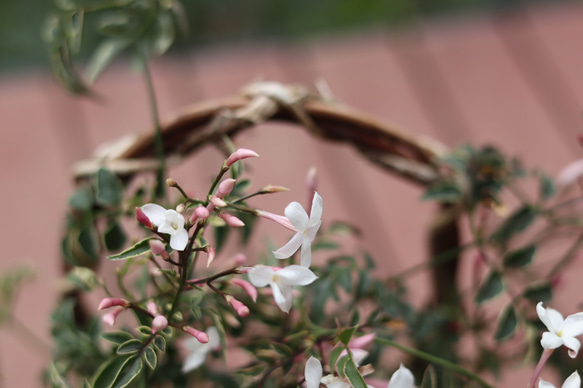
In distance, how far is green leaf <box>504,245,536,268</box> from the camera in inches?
20.4

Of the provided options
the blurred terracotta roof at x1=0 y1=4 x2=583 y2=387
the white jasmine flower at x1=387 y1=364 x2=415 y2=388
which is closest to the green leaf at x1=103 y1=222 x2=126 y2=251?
the white jasmine flower at x1=387 y1=364 x2=415 y2=388

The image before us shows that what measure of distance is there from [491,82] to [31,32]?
45.3 inches

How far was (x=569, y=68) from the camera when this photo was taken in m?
1.27

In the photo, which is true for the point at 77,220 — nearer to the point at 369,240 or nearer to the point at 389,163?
the point at 389,163

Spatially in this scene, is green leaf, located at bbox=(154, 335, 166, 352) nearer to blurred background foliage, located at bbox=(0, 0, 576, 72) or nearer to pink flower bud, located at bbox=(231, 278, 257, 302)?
pink flower bud, located at bbox=(231, 278, 257, 302)

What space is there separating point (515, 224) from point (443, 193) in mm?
68

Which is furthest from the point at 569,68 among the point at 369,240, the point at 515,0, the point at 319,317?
the point at 319,317

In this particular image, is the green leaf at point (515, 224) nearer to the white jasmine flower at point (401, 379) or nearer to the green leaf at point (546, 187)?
the green leaf at point (546, 187)

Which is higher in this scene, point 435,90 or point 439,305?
point 435,90

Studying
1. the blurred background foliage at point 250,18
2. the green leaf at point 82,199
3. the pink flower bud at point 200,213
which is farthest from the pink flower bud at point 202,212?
the blurred background foliage at point 250,18

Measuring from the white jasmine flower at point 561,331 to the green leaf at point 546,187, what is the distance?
0.71 ft

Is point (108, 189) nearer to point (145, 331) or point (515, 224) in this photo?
point (145, 331)

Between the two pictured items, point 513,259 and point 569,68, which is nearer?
point 513,259

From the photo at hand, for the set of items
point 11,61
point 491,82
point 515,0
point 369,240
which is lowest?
point 369,240
